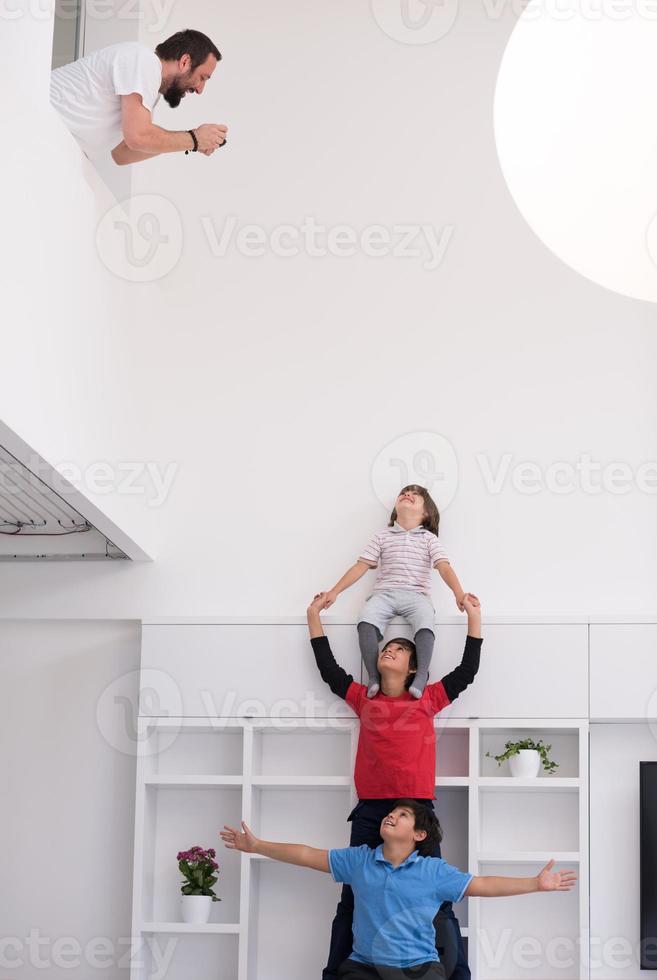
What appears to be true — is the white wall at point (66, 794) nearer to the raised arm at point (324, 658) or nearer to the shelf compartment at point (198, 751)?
the shelf compartment at point (198, 751)

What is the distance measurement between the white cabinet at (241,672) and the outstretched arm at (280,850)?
0.59 metres

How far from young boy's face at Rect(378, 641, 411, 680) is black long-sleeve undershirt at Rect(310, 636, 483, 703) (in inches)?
6.2

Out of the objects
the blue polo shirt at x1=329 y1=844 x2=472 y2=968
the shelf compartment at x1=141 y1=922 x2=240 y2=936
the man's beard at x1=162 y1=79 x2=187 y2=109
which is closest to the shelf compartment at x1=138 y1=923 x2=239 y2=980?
the shelf compartment at x1=141 y1=922 x2=240 y2=936

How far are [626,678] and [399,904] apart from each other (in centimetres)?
126

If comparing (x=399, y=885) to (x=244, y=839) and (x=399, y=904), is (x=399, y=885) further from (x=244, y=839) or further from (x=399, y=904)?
(x=244, y=839)

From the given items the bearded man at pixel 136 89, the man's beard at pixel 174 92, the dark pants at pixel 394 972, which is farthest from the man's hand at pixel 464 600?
the man's beard at pixel 174 92

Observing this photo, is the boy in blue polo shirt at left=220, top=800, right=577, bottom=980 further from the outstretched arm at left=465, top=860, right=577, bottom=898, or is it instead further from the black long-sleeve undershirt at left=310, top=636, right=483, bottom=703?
the black long-sleeve undershirt at left=310, top=636, right=483, bottom=703

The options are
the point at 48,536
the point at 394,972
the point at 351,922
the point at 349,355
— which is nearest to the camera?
the point at 394,972

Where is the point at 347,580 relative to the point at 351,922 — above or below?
above

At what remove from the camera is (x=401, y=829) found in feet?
14.1

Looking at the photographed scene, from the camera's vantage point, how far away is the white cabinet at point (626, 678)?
15.7 feet

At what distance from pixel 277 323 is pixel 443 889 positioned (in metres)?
2.50

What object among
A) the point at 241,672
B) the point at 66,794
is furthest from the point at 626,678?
the point at 66,794

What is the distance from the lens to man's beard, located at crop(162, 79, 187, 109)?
4.17 metres
